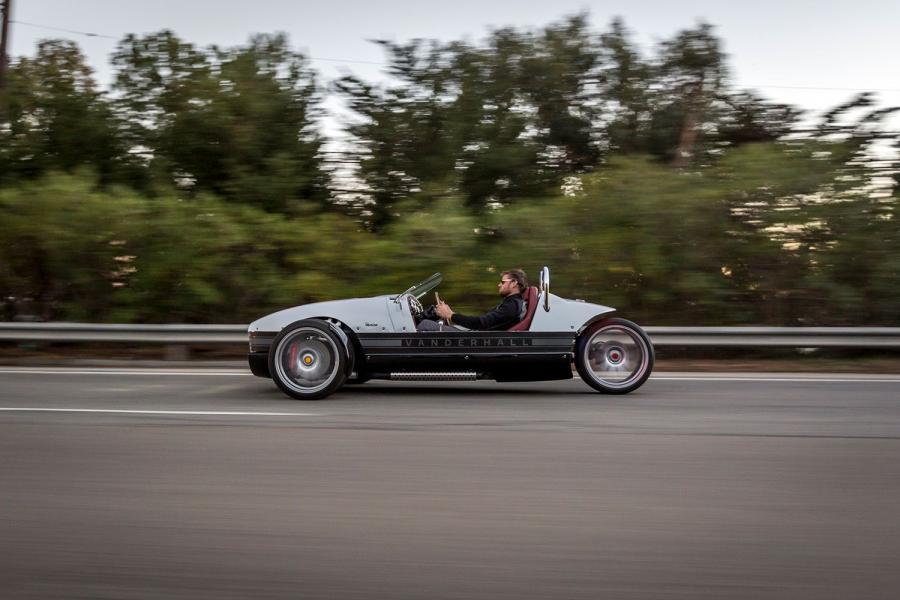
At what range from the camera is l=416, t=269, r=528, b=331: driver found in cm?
808

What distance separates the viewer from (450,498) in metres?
4.66

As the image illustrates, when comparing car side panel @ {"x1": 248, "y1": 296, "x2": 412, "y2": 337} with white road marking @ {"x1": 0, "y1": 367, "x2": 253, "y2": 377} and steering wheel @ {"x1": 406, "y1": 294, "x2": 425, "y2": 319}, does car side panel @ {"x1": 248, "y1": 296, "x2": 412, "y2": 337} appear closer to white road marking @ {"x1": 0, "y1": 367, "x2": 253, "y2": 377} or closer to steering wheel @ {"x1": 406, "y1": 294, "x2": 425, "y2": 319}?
steering wheel @ {"x1": 406, "y1": 294, "x2": 425, "y2": 319}

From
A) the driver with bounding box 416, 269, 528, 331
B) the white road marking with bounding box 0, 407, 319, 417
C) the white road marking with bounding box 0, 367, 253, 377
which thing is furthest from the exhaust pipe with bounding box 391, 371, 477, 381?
the white road marking with bounding box 0, 367, 253, 377

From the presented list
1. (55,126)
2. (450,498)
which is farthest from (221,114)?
(450,498)

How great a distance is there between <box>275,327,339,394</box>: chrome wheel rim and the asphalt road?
221mm

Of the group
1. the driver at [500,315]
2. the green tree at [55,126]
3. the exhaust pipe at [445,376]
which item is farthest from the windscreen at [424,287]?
the green tree at [55,126]

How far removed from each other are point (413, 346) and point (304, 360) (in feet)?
3.10

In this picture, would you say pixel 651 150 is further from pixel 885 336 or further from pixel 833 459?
pixel 833 459

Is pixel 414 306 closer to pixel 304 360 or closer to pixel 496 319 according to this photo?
pixel 496 319

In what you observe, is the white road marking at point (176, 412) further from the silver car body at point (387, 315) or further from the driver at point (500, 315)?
the driver at point (500, 315)

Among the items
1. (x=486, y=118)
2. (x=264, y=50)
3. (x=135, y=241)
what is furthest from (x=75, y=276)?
(x=486, y=118)

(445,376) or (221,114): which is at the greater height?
(221,114)

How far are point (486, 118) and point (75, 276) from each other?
7637 millimetres

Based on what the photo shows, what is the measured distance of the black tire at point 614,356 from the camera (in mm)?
8102
